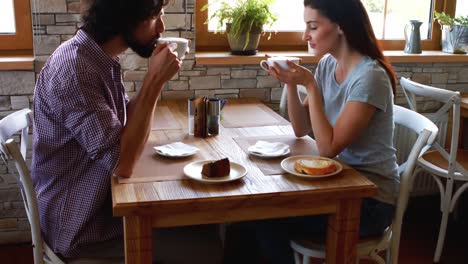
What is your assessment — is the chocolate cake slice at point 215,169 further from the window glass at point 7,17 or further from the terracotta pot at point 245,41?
the window glass at point 7,17

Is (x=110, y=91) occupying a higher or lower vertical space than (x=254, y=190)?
higher

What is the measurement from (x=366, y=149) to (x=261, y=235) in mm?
508

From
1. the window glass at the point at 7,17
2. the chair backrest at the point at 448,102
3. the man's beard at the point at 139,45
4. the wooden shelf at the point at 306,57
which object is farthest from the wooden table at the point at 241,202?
the window glass at the point at 7,17

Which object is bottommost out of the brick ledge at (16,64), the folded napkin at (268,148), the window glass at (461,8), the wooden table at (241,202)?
the wooden table at (241,202)

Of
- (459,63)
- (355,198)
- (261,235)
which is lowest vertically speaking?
(261,235)

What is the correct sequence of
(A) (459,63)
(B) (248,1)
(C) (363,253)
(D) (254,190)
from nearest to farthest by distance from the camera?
(D) (254,190), (C) (363,253), (B) (248,1), (A) (459,63)

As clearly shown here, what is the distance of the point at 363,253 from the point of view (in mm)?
1851

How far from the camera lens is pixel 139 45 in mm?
1821

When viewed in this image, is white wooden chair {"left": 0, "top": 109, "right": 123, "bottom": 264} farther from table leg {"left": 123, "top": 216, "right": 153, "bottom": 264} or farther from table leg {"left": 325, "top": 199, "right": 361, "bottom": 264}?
table leg {"left": 325, "top": 199, "right": 361, "bottom": 264}

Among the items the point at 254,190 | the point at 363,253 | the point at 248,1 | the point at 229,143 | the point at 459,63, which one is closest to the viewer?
the point at 254,190

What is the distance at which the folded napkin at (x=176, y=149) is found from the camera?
1815mm

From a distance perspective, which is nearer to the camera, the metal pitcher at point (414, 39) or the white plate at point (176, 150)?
the white plate at point (176, 150)

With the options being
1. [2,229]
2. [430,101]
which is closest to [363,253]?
[430,101]

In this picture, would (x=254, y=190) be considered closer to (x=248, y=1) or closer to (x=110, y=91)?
(x=110, y=91)
